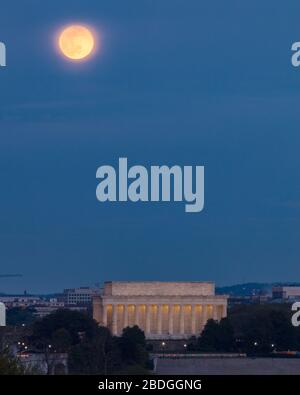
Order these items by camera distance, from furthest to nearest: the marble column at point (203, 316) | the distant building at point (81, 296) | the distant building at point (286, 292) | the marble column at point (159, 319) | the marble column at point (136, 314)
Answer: the marble column at point (203, 316), the marble column at point (159, 319), the marble column at point (136, 314), the distant building at point (81, 296), the distant building at point (286, 292)

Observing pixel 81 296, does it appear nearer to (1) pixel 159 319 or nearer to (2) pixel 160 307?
(2) pixel 160 307

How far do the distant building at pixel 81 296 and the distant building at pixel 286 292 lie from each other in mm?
6199

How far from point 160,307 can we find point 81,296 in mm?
8701

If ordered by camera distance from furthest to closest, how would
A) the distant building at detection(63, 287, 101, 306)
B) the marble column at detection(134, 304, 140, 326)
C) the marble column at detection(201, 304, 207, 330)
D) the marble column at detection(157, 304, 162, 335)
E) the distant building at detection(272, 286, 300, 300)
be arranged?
the marble column at detection(201, 304, 207, 330), the marble column at detection(157, 304, 162, 335), the marble column at detection(134, 304, 140, 326), the distant building at detection(63, 287, 101, 306), the distant building at detection(272, 286, 300, 300)

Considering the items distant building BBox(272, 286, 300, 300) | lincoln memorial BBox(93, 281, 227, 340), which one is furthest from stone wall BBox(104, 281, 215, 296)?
distant building BBox(272, 286, 300, 300)

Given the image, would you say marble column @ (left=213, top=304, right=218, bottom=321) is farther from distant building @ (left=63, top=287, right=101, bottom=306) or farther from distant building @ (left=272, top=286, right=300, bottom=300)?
distant building @ (left=272, top=286, right=300, bottom=300)

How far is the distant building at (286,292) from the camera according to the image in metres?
43.2

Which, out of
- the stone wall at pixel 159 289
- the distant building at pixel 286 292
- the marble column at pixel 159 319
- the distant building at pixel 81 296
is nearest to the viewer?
the distant building at pixel 286 292

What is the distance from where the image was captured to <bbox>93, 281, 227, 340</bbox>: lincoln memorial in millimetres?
59156

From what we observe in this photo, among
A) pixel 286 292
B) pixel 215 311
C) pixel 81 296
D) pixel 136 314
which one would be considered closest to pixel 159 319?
pixel 136 314

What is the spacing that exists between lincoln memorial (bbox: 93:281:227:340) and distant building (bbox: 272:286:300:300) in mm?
7712

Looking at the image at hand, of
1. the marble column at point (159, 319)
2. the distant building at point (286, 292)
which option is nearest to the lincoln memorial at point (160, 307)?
the marble column at point (159, 319)

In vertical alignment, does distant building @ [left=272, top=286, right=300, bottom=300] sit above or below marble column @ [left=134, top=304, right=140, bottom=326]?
below

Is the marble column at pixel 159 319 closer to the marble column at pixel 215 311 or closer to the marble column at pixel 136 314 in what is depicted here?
the marble column at pixel 136 314
